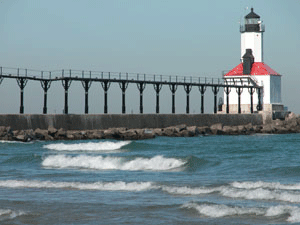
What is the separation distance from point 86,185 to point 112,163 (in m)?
7.47

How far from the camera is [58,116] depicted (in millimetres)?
41000

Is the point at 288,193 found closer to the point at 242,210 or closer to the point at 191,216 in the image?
the point at 242,210

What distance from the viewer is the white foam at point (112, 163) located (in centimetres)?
2364

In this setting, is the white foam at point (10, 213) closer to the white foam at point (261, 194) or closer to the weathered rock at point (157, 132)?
the white foam at point (261, 194)

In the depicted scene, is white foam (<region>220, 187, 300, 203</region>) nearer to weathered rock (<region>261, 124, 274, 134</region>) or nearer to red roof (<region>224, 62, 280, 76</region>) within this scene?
weathered rock (<region>261, 124, 274, 134</region>)

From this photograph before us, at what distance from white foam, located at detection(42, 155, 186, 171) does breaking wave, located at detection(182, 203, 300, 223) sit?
9943mm

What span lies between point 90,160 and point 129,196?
402 inches

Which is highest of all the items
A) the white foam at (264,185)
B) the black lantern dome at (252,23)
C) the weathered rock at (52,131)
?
the black lantern dome at (252,23)

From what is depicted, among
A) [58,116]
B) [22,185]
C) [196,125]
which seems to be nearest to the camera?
[22,185]

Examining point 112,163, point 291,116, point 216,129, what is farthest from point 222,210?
point 291,116

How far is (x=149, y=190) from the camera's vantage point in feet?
53.1

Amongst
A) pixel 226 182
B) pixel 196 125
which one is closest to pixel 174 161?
pixel 226 182

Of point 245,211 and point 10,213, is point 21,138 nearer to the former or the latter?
point 10,213

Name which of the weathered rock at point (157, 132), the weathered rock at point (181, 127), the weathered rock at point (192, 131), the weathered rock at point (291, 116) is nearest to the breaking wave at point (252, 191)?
the weathered rock at point (157, 132)
